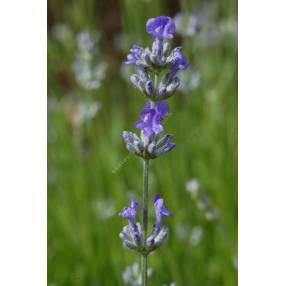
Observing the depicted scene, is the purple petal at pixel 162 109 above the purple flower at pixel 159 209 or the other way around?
above

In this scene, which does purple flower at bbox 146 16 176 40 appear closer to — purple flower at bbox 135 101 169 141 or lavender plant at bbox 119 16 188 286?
lavender plant at bbox 119 16 188 286

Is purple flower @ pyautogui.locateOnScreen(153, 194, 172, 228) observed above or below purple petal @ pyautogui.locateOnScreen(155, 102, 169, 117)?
below

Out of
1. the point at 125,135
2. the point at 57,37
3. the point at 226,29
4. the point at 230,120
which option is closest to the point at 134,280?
the point at 125,135

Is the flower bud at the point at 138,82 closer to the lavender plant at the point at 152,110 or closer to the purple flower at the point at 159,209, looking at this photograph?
the lavender plant at the point at 152,110

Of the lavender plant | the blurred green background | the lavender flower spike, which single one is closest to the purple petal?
the lavender plant

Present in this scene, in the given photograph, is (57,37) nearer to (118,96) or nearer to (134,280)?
(118,96)

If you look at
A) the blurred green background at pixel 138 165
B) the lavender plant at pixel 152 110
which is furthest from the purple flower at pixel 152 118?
the blurred green background at pixel 138 165

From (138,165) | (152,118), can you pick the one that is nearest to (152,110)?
(152,118)
